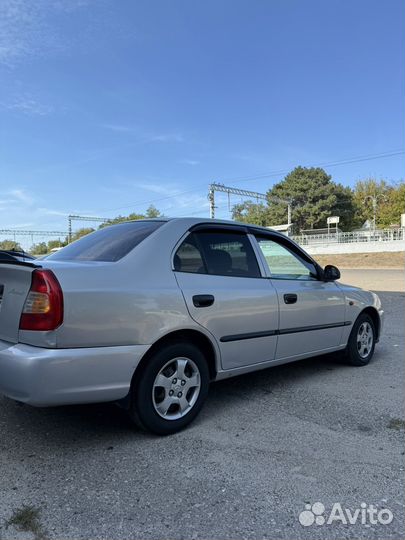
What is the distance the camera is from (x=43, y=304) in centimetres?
278

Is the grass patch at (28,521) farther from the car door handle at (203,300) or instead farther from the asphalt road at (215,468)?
the car door handle at (203,300)

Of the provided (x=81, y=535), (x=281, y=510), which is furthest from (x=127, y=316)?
(x=281, y=510)

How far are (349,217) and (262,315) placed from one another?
233 feet

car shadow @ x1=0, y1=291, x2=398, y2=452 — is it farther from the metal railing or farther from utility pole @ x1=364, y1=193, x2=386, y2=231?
utility pole @ x1=364, y1=193, x2=386, y2=231

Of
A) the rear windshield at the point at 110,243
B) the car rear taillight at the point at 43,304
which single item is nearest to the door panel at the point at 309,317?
the rear windshield at the point at 110,243

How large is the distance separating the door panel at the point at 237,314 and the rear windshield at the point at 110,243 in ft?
1.52

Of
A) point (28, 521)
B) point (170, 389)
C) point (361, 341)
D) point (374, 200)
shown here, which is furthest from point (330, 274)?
point (374, 200)

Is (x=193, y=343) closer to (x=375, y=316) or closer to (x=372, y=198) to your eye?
(x=375, y=316)

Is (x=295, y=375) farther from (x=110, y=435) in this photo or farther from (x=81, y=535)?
(x=81, y=535)

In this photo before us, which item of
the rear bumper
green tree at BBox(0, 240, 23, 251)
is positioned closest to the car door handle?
the rear bumper

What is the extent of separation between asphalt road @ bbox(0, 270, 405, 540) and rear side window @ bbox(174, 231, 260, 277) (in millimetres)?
1195

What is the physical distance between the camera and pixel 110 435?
3273 mm

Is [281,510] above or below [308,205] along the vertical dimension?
below

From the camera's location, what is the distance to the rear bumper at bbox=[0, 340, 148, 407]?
8.91 feet
